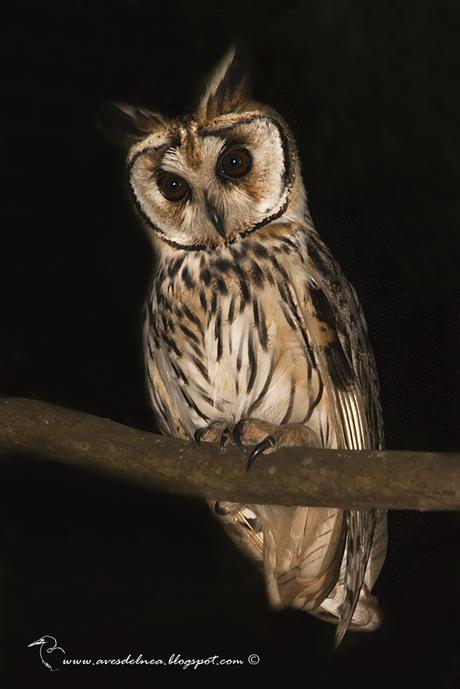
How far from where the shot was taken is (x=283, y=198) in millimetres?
1438

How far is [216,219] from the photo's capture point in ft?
4.49

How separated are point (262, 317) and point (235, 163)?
26 centimetres

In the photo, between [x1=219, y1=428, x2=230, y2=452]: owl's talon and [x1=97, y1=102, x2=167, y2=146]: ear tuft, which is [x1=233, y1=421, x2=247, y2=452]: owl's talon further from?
[x1=97, y1=102, x2=167, y2=146]: ear tuft

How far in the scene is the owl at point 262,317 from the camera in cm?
136

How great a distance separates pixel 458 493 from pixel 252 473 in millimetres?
287

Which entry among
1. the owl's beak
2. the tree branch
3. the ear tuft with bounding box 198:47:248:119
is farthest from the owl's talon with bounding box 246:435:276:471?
the ear tuft with bounding box 198:47:248:119

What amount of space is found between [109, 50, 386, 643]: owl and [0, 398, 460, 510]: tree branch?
0.16 m

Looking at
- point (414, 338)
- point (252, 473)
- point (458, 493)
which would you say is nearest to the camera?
point (458, 493)

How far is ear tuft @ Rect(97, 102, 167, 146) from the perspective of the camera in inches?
55.6

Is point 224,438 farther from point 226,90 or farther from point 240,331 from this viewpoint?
point 226,90

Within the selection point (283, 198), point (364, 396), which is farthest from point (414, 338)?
point (283, 198)

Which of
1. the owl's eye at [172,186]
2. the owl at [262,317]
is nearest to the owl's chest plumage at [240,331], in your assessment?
the owl at [262,317]

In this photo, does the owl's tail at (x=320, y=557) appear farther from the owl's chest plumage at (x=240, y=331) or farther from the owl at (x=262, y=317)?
the owl's chest plumage at (x=240, y=331)

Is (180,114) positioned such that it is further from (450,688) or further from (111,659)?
(450,688)
